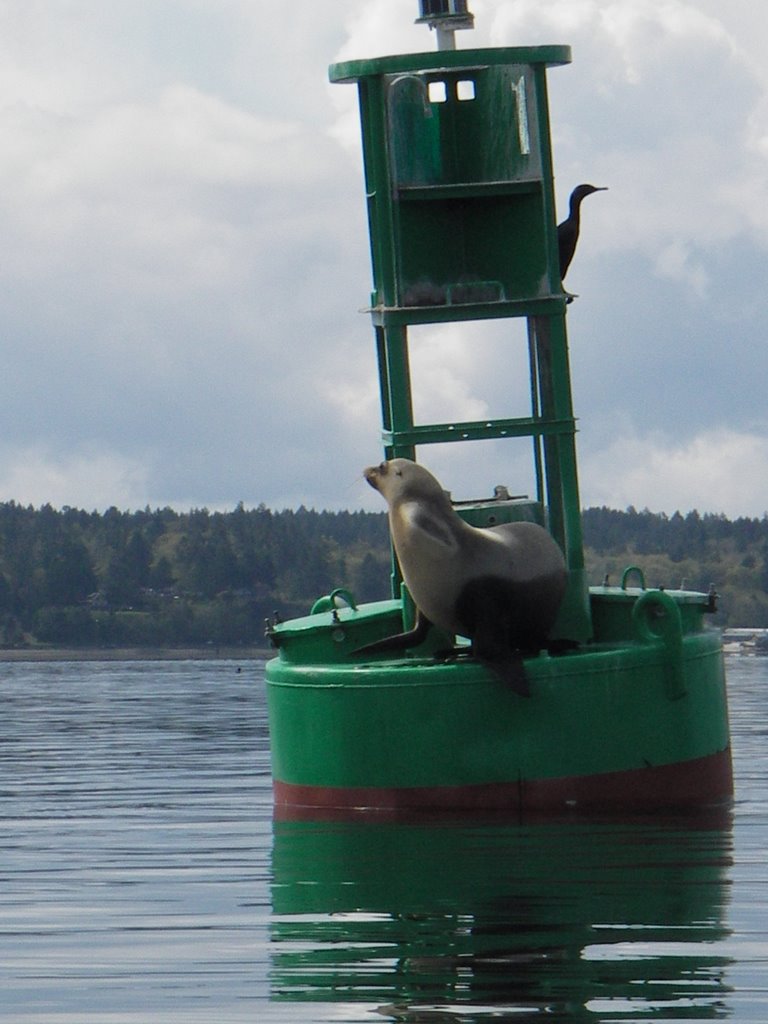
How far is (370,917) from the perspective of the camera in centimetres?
1423

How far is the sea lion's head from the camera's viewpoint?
779 inches

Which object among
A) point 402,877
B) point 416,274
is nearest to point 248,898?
point 402,877

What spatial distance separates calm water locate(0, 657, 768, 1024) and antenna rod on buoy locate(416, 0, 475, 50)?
7277mm

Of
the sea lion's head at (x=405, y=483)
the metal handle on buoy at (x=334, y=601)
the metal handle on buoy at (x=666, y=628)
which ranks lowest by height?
the metal handle on buoy at (x=666, y=628)

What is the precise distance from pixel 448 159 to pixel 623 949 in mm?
10101

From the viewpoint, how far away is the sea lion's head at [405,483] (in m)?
19.8

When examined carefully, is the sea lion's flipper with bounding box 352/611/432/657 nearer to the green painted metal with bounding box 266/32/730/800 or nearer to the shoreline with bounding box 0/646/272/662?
the green painted metal with bounding box 266/32/730/800

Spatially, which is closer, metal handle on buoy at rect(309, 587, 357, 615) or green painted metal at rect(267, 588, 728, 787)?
green painted metal at rect(267, 588, 728, 787)

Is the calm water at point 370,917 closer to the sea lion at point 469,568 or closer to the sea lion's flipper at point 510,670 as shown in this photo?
the sea lion's flipper at point 510,670

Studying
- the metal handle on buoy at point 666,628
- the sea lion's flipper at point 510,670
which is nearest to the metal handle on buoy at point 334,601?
the sea lion's flipper at point 510,670

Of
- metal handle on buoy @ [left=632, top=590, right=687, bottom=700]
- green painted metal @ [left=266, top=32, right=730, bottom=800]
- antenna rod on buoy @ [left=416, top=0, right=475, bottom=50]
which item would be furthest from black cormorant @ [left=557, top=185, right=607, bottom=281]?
metal handle on buoy @ [left=632, top=590, right=687, bottom=700]

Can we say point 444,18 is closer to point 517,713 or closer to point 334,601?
point 334,601

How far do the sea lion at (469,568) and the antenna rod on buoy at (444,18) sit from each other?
4156mm

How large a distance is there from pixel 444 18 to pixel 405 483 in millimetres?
4550
